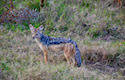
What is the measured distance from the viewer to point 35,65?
5.55 m

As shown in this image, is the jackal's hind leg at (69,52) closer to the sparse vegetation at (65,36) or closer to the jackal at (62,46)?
the jackal at (62,46)

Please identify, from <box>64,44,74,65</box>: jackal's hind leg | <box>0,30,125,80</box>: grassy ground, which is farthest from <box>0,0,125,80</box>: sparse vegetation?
<box>64,44,74,65</box>: jackal's hind leg

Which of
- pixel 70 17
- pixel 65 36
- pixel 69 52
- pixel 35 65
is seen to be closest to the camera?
pixel 35 65

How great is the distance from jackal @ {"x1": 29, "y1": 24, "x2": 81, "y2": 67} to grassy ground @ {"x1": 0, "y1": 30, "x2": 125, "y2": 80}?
0.28 m

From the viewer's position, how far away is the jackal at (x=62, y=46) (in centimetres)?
632

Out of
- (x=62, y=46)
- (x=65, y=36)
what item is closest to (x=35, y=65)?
(x=62, y=46)

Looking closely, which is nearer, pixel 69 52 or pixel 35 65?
pixel 35 65

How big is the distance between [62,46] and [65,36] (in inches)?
99.1

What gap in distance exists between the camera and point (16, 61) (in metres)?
6.06

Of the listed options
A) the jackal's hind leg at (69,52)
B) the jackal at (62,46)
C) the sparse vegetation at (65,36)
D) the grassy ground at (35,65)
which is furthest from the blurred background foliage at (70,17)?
the jackal's hind leg at (69,52)

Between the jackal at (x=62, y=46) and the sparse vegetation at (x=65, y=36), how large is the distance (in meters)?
0.30

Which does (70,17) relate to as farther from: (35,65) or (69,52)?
(35,65)

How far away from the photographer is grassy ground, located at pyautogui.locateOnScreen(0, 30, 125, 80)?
16.7 ft

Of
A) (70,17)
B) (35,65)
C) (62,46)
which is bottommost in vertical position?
(35,65)
